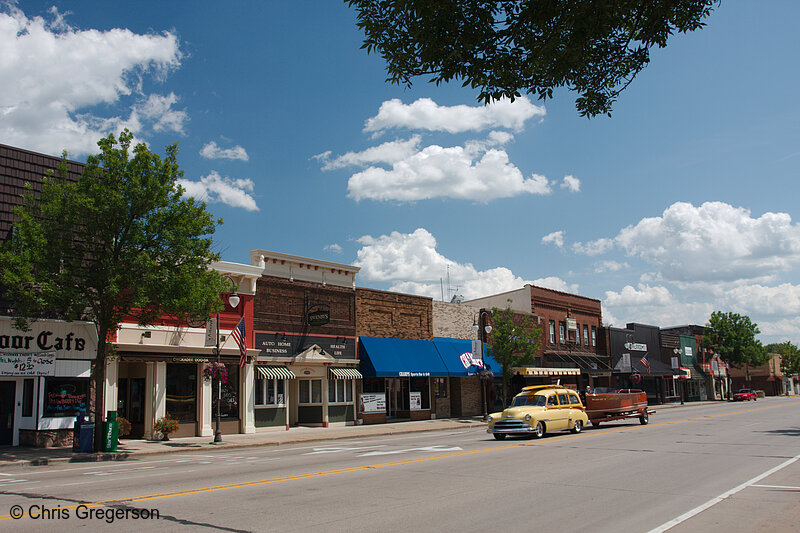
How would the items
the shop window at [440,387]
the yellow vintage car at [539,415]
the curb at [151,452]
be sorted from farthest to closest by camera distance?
the shop window at [440,387], the yellow vintage car at [539,415], the curb at [151,452]

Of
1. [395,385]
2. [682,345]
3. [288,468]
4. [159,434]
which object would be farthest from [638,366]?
[288,468]

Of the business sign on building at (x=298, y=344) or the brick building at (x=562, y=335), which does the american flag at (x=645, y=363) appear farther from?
the business sign on building at (x=298, y=344)

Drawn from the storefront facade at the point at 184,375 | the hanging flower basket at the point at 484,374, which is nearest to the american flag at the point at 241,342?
the storefront facade at the point at 184,375

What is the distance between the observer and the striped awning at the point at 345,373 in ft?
101

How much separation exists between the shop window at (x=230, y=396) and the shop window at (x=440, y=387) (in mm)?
13610

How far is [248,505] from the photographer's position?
31.9ft

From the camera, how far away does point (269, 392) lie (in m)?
29.0

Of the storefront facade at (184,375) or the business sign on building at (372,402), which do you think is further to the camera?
the business sign on building at (372,402)

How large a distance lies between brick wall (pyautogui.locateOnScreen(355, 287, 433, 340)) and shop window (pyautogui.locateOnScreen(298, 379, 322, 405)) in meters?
3.85

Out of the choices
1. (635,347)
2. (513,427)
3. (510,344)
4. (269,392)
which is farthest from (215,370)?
(635,347)

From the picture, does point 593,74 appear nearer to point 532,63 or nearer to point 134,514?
point 532,63

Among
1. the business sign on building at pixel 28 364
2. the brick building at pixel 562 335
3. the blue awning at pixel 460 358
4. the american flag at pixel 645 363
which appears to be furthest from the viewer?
the american flag at pixel 645 363

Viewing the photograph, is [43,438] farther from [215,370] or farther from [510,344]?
[510,344]

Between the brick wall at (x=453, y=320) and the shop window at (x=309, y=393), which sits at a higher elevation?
the brick wall at (x=453, y=320)
